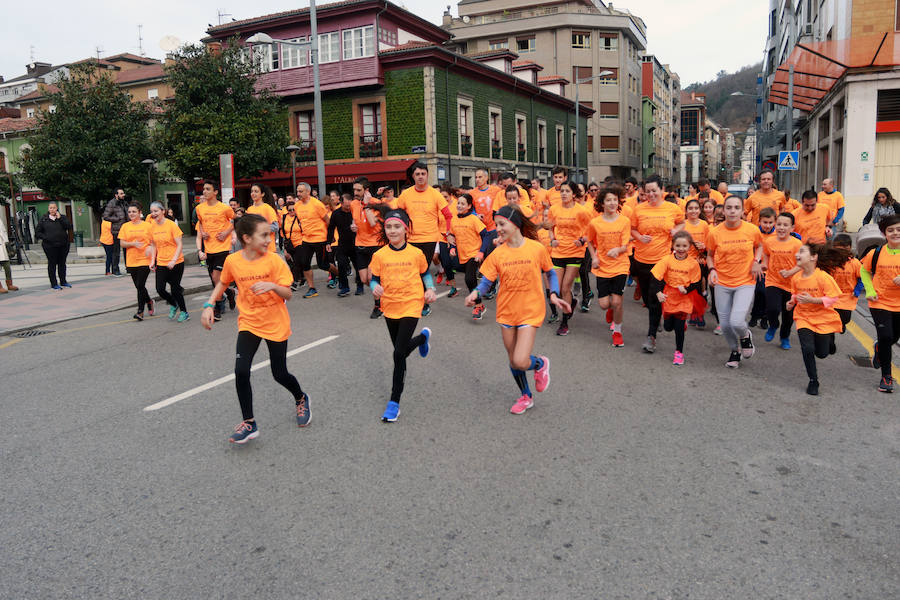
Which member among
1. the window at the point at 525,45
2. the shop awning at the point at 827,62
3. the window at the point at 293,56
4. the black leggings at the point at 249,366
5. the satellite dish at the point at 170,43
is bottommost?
the black leggings at the point at 249,366

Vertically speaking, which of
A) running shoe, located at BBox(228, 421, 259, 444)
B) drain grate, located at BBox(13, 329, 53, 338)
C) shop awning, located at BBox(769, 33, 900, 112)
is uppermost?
shop awning, located at BBox(769, 33, 900, 112)

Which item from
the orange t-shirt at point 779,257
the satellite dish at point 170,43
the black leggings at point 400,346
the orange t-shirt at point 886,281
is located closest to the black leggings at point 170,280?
the black leggings at point 400,346

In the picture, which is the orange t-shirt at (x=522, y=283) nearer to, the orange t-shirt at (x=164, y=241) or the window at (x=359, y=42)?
the orange t-shirt at (x=164, y=241)

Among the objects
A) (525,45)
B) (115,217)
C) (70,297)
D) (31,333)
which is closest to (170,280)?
(31,333)

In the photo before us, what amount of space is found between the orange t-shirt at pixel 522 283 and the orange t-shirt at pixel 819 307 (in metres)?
2.47

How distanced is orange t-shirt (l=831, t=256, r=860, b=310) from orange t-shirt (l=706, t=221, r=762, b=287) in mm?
794

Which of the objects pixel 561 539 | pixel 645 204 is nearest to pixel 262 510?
pixel 561 539

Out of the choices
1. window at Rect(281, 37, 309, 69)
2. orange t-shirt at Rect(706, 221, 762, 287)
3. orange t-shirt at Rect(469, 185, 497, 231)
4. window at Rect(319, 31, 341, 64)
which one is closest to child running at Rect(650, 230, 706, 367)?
orange t-shirt at Rect(706, 221, 762, 287)

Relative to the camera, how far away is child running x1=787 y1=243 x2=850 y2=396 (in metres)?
5.94

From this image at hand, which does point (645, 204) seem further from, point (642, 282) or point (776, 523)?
point (776, 523)

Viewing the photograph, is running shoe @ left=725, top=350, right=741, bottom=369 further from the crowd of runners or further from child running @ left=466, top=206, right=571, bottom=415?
child running @ left=466, top=206, right=571, bottom=415

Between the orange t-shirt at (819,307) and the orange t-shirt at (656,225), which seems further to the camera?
the orange t-shirt at (656,225)

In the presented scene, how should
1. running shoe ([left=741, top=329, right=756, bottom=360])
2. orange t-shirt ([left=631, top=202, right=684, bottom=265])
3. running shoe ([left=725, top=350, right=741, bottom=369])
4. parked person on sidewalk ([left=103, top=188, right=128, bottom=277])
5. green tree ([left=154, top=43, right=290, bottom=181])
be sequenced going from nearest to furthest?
1. running shoe ([left=725, top=350, right=741, bottom=369])
2. running shoe ([left=741, top=329, right=756, bottom=360])
3. orange t-shirt ([left=631, top=202, right=684, bottom=265])
4. parked person on sidewalk ([left=103, top=188, right=128, bottom=277])
5. green tree ([left=154, top=43, right=290, bottom=181])

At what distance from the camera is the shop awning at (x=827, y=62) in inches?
800
